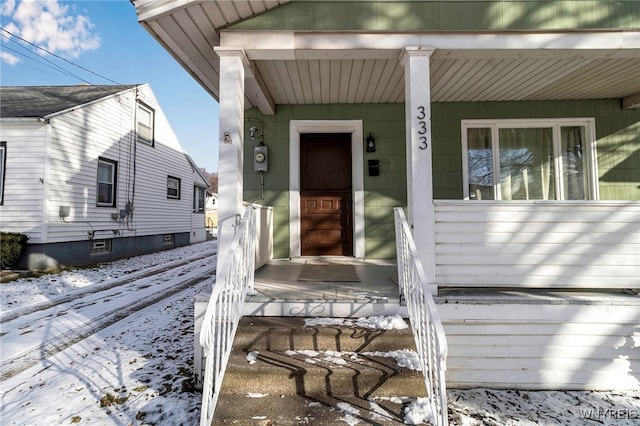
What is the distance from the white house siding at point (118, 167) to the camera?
23.4ft

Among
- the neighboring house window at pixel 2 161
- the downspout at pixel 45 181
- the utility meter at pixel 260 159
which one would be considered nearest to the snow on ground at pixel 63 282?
the downspout at pixel 45 181

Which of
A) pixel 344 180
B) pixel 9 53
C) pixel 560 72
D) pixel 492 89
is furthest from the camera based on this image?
pixel 9 53

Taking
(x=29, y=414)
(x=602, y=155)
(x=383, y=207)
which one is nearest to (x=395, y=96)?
(x=383, y=207)

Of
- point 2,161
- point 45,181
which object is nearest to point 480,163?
point 45,181

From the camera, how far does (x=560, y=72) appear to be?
142 inches

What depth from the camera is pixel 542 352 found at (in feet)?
8.38

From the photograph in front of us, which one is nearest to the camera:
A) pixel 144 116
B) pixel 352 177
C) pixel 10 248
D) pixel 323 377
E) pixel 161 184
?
pixel 323 377

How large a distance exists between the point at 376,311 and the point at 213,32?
3047 mm

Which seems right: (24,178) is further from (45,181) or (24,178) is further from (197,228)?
(197,228)

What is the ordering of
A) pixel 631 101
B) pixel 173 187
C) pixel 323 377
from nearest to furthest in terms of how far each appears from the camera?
pixel 323 377 → pixel 631 101 → pixel 173 187

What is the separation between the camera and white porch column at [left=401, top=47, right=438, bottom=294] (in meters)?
2.71

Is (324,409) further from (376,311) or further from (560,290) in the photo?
(560,290)

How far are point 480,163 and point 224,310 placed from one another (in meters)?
Answer: 4.38

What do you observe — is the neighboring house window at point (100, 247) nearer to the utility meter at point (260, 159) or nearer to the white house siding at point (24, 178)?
the white house siding at point (24, 178)
